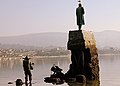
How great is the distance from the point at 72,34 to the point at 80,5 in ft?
11.7

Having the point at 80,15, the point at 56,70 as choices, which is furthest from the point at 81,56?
the point at 80,15

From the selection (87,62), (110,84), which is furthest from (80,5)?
(110,84)

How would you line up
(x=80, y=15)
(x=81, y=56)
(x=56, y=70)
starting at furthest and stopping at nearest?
(x=56, y=70)
(x=80, y=15)
(x=81, y=56)

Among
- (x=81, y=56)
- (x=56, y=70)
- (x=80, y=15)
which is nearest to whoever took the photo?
(x=81, y=56)

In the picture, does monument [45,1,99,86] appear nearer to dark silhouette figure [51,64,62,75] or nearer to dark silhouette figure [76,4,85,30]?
dark silhouette figure [76,4,85,30]

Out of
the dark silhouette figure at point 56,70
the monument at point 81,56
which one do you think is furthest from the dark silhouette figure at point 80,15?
the dark silhouette figure at point 56,70

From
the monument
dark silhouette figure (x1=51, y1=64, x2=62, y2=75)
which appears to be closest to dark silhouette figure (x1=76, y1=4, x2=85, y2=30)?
the monument

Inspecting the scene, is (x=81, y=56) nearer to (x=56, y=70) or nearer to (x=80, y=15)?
(x=56, y=70)

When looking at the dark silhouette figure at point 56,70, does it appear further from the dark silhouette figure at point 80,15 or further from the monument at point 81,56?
the dark silhouette figure at point 80,15

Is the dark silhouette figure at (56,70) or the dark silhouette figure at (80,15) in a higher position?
the dark silhouette figure at (80,15)

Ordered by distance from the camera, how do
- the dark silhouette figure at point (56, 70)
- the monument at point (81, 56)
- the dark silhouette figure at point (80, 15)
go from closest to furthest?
the monument at point (81, 56) → the dark silhouette figure at point (80, 15) → the dark silhouette figure at point (56, 70)

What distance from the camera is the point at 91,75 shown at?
41.5m

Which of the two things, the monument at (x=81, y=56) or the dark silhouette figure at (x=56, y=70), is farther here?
the dark silhouette figure at (x=56, y=70)

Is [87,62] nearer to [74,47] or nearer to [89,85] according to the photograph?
→ [74,47]
